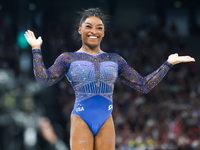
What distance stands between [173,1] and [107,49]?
2.62 m

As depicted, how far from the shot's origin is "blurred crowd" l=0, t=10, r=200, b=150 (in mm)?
6715

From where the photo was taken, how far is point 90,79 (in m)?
2.94

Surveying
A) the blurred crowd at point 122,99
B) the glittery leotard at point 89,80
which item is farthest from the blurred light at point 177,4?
the glittery leotard at point 89,80

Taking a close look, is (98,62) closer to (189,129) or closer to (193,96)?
(189,129)

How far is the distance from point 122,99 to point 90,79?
5.29m

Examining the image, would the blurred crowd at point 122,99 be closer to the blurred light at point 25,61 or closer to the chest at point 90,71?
the blurred light at point 25,61

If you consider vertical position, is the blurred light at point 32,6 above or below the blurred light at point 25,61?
above

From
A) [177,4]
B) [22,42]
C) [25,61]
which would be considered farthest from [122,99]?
[177,4]

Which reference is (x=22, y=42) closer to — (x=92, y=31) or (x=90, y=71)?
(x=92, y=31)

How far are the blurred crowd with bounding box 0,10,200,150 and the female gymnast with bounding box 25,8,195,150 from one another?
397cm

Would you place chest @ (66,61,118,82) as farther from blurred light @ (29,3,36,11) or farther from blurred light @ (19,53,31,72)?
blurred light @ (29,3,36,11)

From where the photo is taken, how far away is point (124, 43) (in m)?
9.18

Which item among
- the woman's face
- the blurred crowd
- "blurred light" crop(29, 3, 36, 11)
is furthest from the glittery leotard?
"blurred light" crop(29, 3, 36, 11)

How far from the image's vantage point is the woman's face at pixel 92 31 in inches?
122
